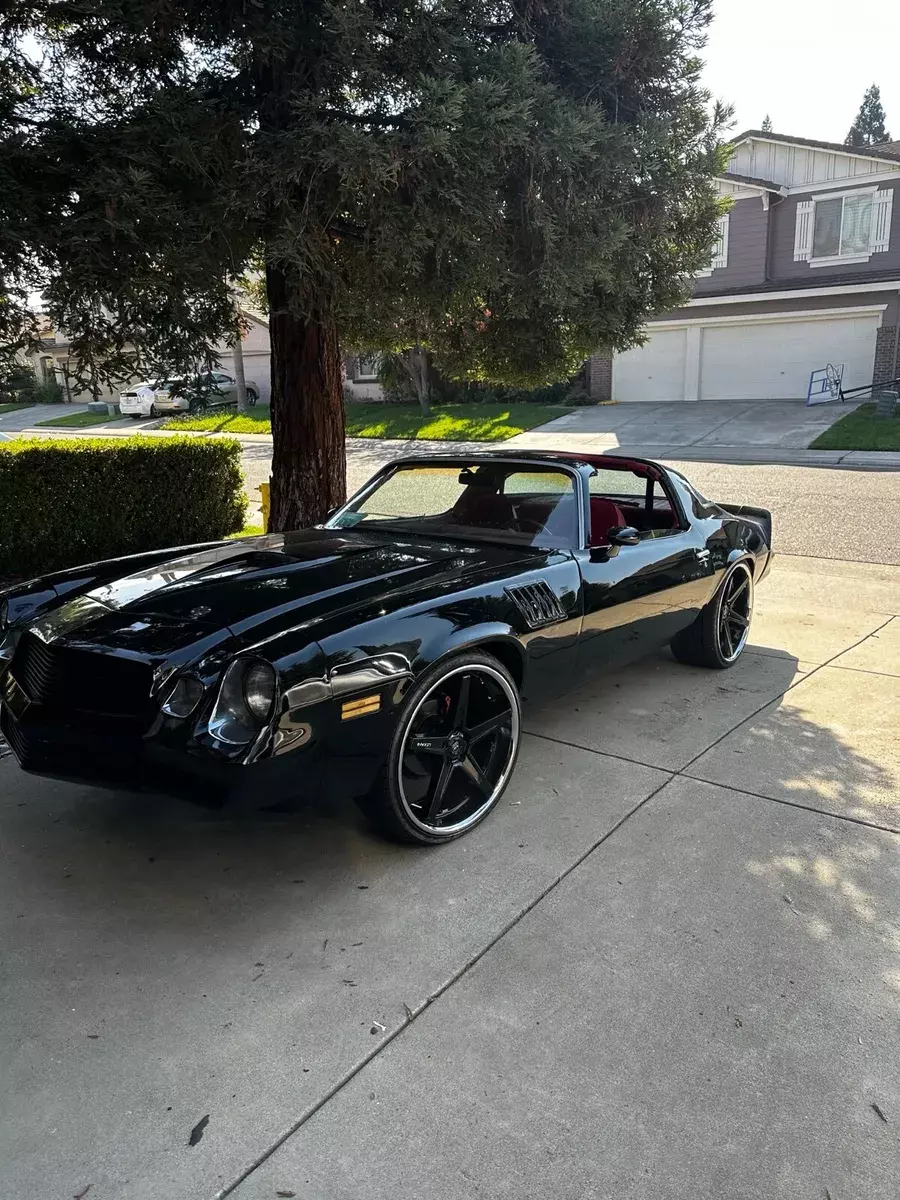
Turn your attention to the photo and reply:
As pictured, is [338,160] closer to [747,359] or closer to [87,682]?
[87,682]

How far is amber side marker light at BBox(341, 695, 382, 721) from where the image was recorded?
2.82 meters

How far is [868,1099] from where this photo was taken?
2088mm

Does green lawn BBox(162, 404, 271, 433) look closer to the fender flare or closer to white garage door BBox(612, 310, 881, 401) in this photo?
white garage door BBox(612, 310, 881, 401)

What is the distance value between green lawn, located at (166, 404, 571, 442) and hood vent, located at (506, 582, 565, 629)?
1737 cm

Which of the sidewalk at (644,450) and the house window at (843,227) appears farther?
the house window at (843,227)

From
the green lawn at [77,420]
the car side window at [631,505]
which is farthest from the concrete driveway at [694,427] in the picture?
the green lawn at [77,420]

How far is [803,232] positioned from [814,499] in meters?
14.2

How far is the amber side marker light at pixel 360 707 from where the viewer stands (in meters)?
2.82

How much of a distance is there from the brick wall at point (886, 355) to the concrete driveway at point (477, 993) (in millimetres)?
20490

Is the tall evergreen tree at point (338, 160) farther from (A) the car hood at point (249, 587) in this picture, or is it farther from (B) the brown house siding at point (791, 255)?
(B) the brown house siding at point (791, 255)

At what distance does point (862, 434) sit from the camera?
1758 cm

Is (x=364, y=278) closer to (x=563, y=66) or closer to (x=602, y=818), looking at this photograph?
(x=563, y=66)

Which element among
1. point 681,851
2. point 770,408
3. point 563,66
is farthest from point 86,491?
point 770,408

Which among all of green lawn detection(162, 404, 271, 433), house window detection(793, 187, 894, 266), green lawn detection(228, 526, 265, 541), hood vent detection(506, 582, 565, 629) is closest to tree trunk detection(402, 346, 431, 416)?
green lawn detection(162, 404, 271, 433)
